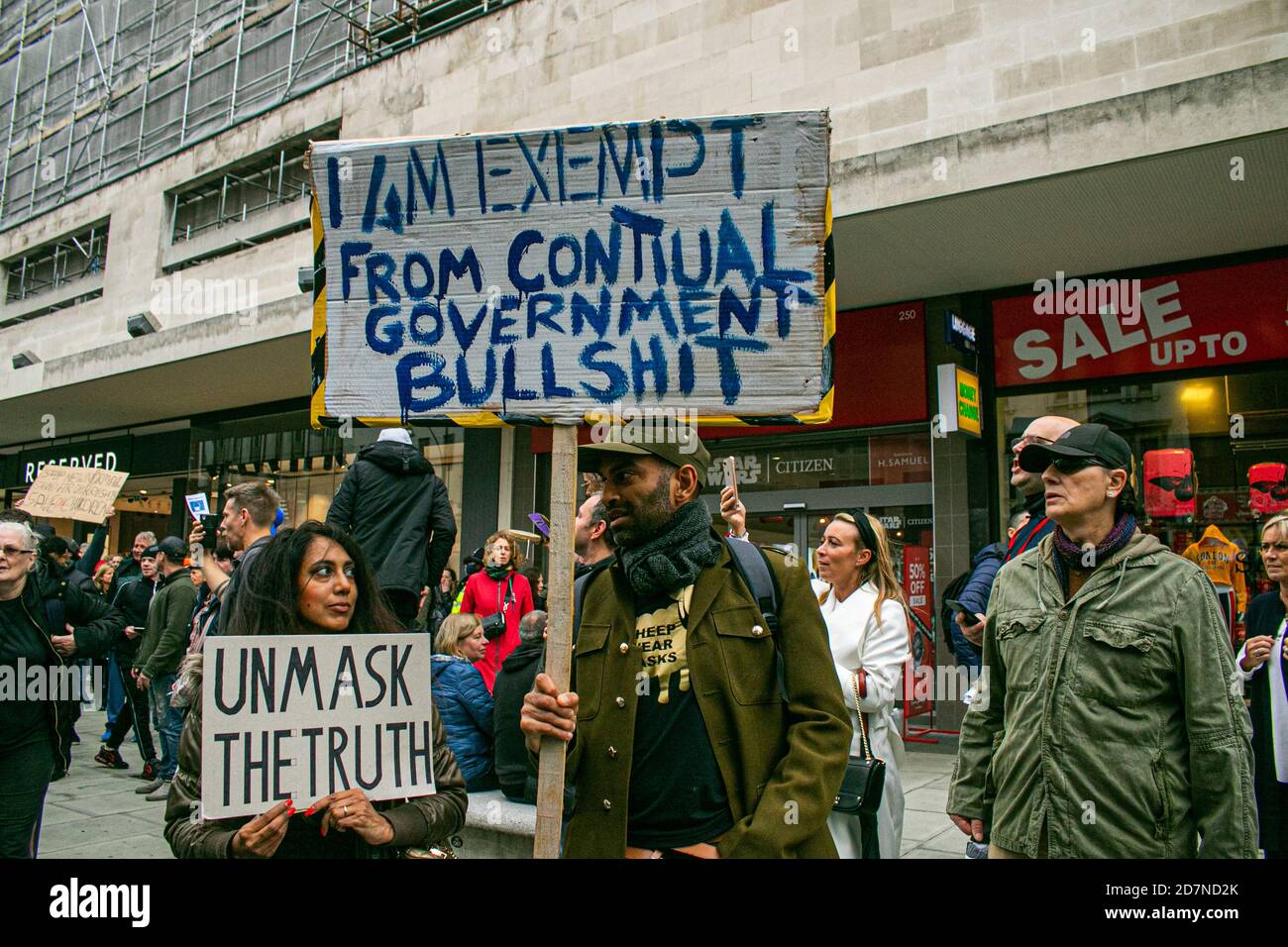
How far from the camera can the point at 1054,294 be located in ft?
34.2

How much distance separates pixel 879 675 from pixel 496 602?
5.40m

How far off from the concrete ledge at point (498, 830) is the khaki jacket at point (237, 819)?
1.85 metres

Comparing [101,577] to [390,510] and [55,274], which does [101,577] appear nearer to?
[390,510]

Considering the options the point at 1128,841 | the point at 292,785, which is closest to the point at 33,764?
the point at 292,785

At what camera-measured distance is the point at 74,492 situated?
10.3 meters

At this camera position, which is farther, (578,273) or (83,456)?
(83,456)

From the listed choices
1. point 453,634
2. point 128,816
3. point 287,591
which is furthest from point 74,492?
point 287,591

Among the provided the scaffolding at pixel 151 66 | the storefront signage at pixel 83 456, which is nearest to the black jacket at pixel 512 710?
the scaffolding at pixel 151 66

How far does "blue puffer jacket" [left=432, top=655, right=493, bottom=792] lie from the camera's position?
5086 millimetres

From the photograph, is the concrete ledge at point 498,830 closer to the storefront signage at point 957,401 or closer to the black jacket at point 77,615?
the black jacket at point 77,615

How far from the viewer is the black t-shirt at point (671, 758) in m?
2.62

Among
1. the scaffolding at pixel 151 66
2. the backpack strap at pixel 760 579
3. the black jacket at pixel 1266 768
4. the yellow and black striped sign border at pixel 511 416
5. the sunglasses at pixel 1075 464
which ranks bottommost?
the black jacket at pixel 1266 768
